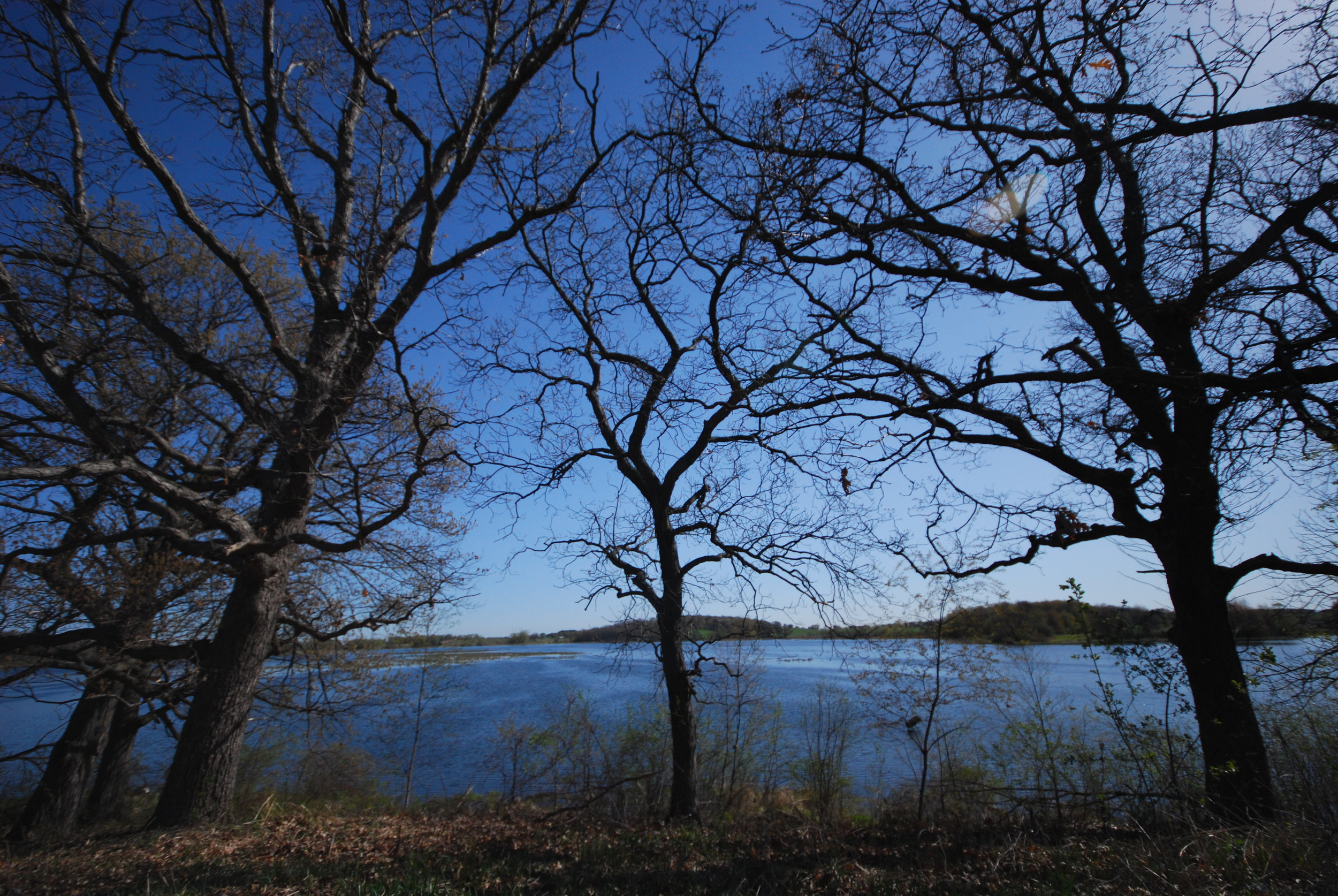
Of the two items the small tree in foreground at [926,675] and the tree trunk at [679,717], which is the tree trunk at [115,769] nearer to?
the tree trunk at [679,717]

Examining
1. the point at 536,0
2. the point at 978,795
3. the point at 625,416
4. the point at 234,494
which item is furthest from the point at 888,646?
the point at 536,0

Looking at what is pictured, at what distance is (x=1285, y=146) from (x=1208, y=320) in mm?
2115

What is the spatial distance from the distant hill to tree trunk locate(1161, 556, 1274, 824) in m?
0.34

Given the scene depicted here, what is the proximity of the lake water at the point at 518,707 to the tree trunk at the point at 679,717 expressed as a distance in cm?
66

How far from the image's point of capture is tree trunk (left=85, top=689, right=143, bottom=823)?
1070cm

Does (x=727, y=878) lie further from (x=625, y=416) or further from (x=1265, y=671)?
(x=625, y=416)

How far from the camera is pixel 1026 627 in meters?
9.97

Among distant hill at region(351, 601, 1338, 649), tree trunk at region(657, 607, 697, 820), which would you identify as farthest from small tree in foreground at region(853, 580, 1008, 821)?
tree trunk at region(657, 607, 697, 820)

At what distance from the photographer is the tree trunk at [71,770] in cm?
930

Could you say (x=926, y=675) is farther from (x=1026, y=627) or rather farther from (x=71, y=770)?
(x=71, y=770)

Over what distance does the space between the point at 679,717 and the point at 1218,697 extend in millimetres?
5518

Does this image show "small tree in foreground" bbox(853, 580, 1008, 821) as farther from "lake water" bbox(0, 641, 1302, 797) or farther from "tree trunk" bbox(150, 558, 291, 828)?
"tree trunk" bbox(150, 558, 291, 828)

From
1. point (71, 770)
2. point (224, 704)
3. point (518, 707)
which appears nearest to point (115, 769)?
point (71, 770)

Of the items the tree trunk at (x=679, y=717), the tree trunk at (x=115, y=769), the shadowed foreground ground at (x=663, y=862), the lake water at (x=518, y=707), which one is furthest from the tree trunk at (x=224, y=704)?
the tree trunk at (x=115, y=769)
